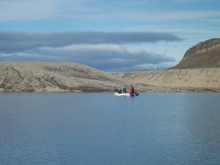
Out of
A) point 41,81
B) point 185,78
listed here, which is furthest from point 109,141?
point 185,78

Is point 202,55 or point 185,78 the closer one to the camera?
point 185,78

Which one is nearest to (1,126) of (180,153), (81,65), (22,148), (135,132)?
(22,148)

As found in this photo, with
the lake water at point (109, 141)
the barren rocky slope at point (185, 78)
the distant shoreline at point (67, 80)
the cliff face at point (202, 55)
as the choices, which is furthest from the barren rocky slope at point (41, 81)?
the cliff face at point (202, 55)

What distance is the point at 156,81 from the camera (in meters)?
100

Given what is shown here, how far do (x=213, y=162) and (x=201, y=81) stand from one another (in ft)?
264

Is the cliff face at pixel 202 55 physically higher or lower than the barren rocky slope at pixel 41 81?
higher

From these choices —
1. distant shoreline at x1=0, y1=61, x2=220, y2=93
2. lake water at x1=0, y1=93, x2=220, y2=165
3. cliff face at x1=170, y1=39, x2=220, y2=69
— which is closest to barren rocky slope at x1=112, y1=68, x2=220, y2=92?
distant shoreline at x1=0, y1=61, x2=220, y2=93

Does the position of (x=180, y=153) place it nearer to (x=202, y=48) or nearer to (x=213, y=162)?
(x=213, y=162)

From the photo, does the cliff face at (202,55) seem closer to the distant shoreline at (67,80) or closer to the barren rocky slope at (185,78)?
the barren rocky slope at (185,78)

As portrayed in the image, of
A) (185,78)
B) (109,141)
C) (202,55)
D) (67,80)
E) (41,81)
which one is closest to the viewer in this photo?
→ (109,141)

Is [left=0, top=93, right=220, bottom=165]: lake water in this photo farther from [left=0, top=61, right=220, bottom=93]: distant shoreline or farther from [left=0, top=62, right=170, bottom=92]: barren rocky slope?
[left=0, top=61, right=220, bottom=93]: distant shoreline

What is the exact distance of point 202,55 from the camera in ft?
525

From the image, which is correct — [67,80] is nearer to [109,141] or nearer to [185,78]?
[185,78]

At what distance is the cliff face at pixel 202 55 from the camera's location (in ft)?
497
